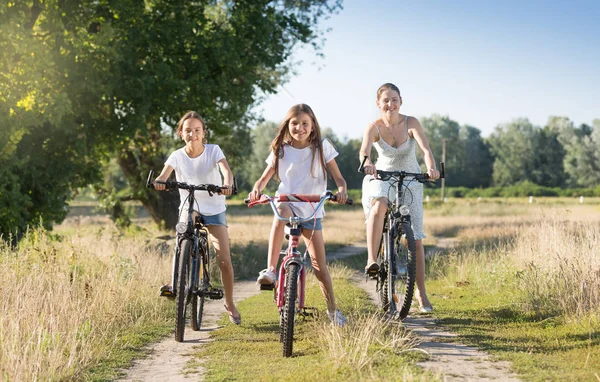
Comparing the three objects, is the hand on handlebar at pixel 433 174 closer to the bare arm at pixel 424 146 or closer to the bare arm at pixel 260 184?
the bare arm at pixel 424 146

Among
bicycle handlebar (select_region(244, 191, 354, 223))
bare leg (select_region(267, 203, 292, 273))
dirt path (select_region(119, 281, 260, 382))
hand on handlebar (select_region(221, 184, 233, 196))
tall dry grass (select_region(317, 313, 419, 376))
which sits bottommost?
dirt path (select_region(119, 281, 260, 382))

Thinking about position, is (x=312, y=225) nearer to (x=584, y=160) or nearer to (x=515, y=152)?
(x=584, y=160)

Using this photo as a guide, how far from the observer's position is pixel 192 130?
684 cm

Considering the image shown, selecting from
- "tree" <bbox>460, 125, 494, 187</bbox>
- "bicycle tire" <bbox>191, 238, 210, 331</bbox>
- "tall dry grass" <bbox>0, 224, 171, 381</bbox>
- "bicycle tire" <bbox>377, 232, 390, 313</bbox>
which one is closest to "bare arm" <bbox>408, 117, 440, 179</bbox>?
"bicycle tire" <bbox>377, 232, 390, 313</bbox>

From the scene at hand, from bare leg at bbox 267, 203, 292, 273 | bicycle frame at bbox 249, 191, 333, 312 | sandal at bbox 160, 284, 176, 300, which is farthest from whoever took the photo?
sandal at bbox 160, 284, 176, 300

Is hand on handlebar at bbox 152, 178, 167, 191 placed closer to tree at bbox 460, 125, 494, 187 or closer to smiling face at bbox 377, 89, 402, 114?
smiling face at bbox 377, 89, 402, 114

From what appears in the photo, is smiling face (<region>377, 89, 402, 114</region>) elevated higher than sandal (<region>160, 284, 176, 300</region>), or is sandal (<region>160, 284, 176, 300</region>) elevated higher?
smiling face (<region>377, 89, 402, 114</region>)

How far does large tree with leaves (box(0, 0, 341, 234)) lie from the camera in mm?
13617

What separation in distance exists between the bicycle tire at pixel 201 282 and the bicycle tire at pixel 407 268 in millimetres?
1978

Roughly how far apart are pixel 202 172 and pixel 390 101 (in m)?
2.17

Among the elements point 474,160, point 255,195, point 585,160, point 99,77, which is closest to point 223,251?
point 255,195

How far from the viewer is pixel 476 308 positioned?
8.20 meters

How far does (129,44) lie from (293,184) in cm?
1087

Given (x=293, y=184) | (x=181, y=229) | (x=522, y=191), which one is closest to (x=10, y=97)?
(x=181, y=229)
